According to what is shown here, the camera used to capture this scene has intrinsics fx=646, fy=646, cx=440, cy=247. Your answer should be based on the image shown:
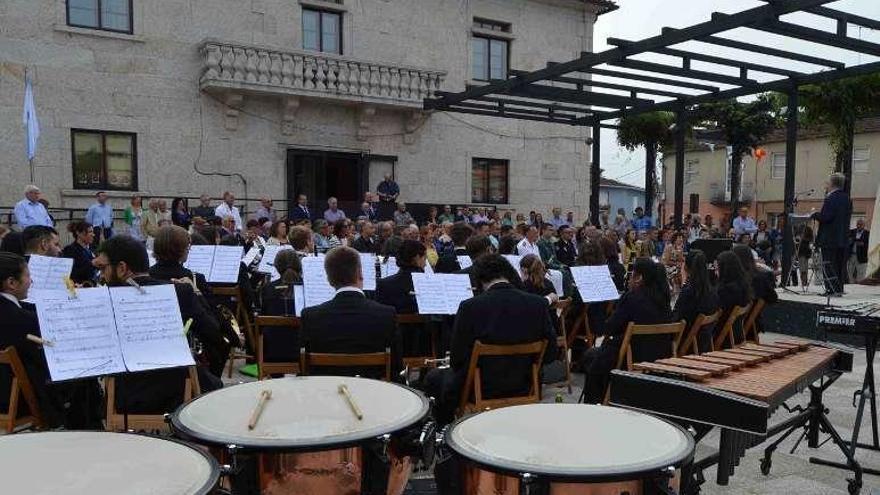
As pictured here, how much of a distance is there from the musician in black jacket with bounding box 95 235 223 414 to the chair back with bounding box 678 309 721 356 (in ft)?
11.6

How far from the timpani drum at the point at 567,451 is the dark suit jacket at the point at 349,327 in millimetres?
1388

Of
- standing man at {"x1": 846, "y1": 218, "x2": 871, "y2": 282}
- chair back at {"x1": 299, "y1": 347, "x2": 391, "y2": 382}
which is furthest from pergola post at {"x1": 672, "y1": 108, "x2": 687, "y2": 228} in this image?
chair back at {"x1": 299, "y1": 347, "x2": 391, "y2": 382}

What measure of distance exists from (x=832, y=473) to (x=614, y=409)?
2.58 meters

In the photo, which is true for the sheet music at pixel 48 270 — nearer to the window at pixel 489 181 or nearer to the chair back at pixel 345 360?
the chair back at pixel 345 360

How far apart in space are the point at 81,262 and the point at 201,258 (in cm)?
199

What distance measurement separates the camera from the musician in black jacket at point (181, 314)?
370 centimetres

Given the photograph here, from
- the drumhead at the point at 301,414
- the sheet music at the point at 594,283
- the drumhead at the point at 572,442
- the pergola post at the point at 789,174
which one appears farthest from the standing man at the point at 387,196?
the drumhead at the point at 572,442

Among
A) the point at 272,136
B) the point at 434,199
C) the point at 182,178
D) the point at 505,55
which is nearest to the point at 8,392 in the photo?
the point at 182,178

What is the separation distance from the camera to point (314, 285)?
497cm

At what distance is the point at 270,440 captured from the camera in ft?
7.31

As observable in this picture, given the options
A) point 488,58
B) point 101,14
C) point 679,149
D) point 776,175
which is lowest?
point 679,149

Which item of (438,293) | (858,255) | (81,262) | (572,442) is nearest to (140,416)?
(438,293)

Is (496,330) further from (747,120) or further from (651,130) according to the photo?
(651,130)

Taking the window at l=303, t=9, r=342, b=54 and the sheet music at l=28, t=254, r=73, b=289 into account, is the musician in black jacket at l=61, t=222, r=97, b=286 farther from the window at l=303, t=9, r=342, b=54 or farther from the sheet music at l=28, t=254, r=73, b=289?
the window at l=303, t=9, r=342, b=54
